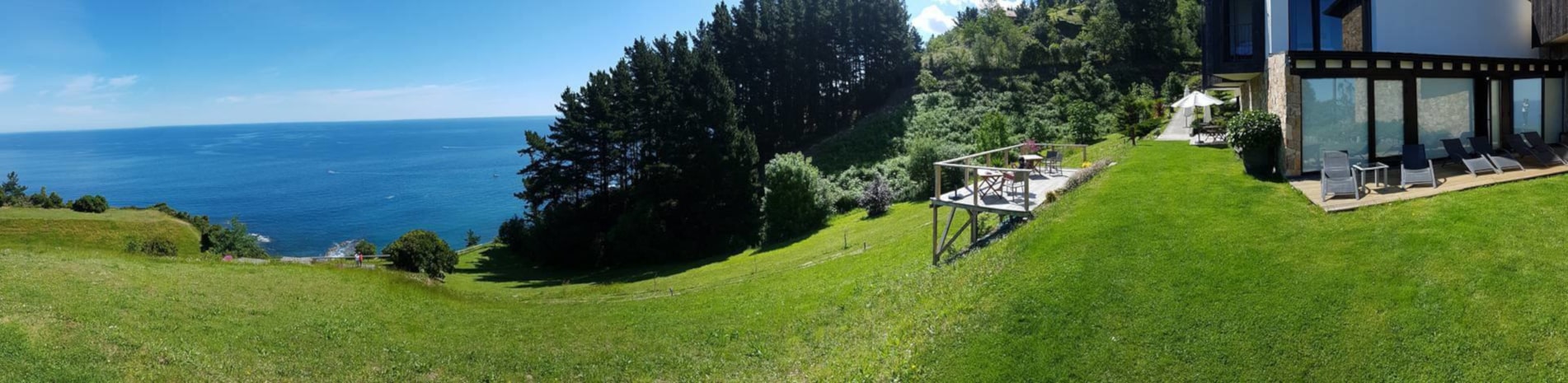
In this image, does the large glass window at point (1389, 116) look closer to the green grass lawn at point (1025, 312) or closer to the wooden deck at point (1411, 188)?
the wooden deck at point (1411, 188)

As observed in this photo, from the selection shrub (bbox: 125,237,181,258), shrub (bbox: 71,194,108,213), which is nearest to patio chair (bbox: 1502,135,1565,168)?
shrub (bbox: 125,237,181,258)

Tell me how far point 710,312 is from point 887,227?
1222cm

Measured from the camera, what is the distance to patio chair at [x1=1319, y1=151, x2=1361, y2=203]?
12789 mm

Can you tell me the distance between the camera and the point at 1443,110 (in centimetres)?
1659

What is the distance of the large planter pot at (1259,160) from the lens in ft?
52.0

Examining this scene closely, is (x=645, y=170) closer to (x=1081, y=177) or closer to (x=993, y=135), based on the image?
(x=993, y=135)

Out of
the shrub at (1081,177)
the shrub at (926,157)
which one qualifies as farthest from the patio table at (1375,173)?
the shrub at (926,157)

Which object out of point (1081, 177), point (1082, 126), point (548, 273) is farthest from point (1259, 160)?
point (548, 273)

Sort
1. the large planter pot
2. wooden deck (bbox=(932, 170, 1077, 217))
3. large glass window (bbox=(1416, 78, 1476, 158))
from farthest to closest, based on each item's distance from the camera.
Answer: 1. large glass window (bbox=(1416, 78, 1476, 158))
2. the large planter pot
3. wooden deck (bbox=(932, 170, 1077, 217))

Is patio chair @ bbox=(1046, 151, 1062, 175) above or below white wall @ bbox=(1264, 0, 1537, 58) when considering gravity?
below

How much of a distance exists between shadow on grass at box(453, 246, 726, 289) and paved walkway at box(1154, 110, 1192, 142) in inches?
726

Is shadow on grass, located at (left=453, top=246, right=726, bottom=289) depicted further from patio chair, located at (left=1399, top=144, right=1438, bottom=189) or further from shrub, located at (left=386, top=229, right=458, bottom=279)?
patio chair, located at (left=1399, top=144, right=1438, bottom=189)

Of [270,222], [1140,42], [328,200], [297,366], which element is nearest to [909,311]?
[297,366]

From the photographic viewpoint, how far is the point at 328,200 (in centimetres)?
9156
